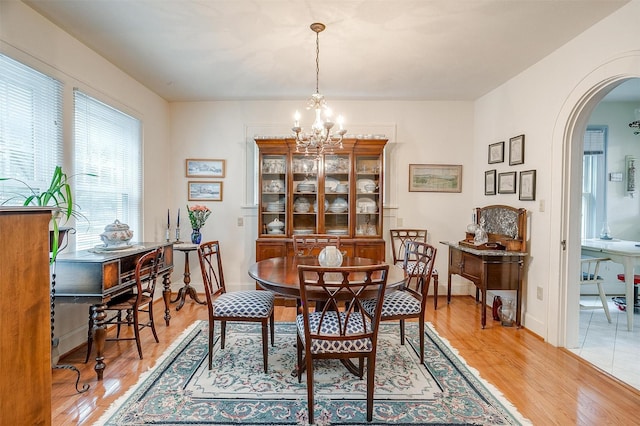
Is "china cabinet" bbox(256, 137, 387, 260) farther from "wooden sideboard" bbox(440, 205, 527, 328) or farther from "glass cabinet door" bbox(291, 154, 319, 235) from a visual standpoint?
"wooden sideboard" bbox(440, 205, 527, 328)

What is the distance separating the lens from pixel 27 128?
7.80 ft

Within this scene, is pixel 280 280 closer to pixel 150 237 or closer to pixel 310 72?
pixel 310 72

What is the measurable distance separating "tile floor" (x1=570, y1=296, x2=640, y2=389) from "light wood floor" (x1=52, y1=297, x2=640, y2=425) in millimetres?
131

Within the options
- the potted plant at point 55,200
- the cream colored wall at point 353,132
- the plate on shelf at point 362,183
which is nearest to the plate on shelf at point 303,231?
the cream colored wall at point 353,132

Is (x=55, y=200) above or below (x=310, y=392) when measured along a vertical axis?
above

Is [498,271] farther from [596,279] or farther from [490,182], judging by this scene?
[490,182]

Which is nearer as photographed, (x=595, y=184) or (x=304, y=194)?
(x=304, y=194)

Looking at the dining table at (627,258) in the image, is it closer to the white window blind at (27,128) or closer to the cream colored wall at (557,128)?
the cream colored wall at (557,128)

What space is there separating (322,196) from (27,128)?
113 inches

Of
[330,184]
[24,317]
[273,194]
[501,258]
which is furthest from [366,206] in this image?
[24,317]

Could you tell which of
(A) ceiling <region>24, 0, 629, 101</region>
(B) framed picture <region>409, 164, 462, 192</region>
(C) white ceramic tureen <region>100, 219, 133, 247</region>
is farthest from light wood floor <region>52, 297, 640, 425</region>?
(A) ceiling <region>24, 0, 629, 101</region>

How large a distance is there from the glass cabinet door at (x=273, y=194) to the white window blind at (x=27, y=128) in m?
2.15

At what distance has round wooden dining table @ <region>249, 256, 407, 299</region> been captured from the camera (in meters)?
2.10

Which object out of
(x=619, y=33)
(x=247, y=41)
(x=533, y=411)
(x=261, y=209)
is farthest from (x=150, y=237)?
(x=619, y=33)
